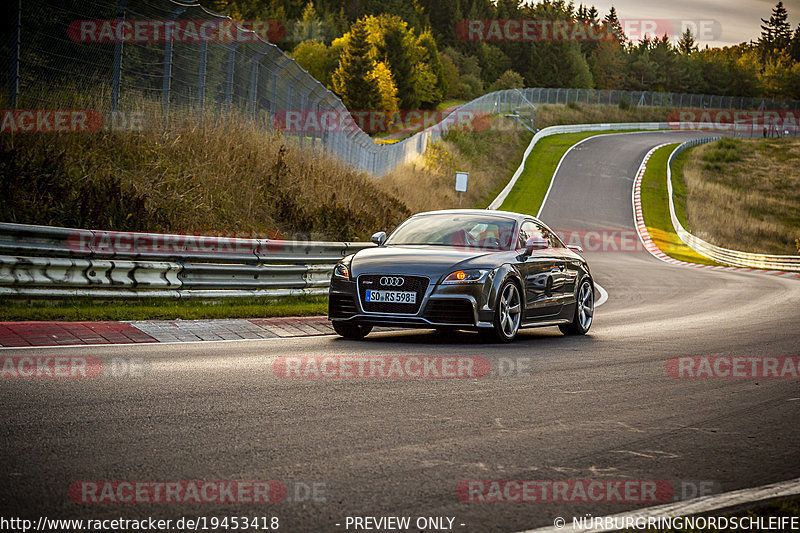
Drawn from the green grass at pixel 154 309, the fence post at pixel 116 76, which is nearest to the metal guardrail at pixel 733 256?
the green grass at pixel 154 309

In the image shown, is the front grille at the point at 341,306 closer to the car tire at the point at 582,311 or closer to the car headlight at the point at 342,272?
the car headlight at the point at 342,272

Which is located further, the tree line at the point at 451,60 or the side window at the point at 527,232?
the tree line at the point at 451,60

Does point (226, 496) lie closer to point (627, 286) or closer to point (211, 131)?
point (211, 131)

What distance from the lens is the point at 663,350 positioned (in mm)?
10859

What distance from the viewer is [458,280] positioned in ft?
34.2

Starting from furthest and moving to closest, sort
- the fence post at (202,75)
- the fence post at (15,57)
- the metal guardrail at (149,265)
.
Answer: the fence post at (202,75) < the fence post at (15,57) < the metal guardrail at (149,265)

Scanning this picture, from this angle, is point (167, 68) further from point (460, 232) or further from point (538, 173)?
point (538, 173)

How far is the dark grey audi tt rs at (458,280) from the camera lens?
34.1 ft

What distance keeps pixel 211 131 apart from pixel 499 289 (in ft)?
31.0

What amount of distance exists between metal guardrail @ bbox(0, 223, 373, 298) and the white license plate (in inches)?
126

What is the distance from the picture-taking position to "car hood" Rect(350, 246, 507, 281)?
1051cm

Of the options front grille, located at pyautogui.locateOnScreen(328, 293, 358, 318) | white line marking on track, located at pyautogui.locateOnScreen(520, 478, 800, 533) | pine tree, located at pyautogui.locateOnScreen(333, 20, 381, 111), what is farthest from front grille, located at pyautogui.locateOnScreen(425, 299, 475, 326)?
pine tree, located at pyautogui.locateOnScreen(333, 20, 381, 111)

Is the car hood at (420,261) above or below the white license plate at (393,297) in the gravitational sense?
above

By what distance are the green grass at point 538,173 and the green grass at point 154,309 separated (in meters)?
35.5
